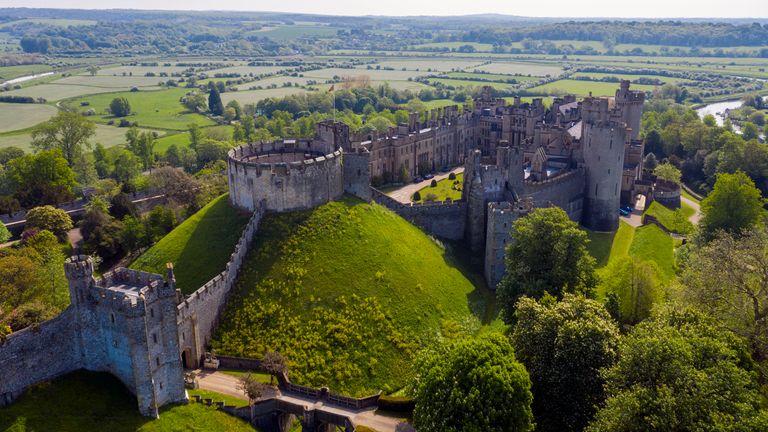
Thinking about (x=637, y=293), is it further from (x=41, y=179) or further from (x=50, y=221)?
(x=41, y=179)

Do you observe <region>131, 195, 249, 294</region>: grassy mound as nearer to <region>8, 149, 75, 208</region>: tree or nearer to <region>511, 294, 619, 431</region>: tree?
<region>511, 294, 619, 431</region>: tree

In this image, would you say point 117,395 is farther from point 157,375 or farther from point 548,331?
point 548,331

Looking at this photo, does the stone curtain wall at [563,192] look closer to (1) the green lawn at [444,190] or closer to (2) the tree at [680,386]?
(1) the green lawn at [444,190]

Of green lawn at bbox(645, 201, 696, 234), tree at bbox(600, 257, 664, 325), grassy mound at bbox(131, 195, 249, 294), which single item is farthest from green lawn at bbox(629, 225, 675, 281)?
grassy mound at bbox(131, 195, 249, 294)

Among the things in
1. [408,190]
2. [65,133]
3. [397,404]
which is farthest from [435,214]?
[65,133]

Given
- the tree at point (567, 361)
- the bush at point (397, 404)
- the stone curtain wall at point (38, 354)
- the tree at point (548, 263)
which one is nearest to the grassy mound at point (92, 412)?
the stone curtain wall at point (38, 354)
